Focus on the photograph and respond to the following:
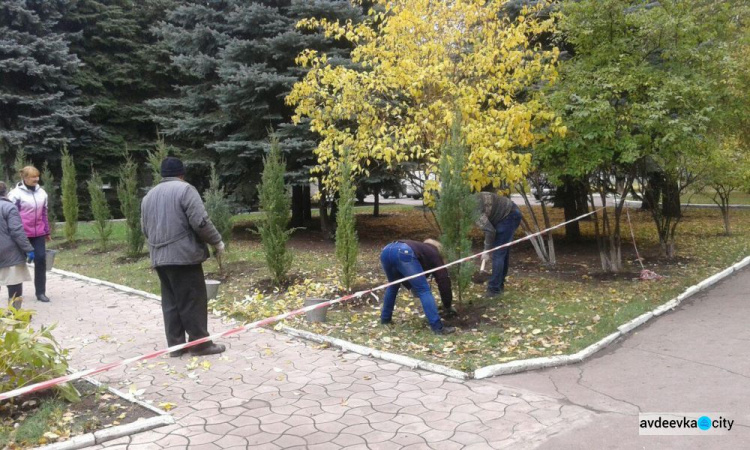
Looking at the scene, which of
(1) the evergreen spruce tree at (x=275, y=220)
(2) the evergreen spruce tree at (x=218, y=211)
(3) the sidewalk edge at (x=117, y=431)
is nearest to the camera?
(3) the sidewalk edge at (x=117, y=431)

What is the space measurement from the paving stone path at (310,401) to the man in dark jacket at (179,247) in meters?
0.36

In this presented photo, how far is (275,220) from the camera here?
9.23 metres

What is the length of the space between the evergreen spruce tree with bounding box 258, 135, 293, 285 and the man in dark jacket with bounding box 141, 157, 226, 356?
2986 millimetres

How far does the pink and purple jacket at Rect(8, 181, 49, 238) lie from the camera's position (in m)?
8.89

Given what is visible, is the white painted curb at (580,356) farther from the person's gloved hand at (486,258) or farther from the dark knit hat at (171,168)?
the dark knit hat at (171,168)

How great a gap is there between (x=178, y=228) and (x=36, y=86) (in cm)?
1940

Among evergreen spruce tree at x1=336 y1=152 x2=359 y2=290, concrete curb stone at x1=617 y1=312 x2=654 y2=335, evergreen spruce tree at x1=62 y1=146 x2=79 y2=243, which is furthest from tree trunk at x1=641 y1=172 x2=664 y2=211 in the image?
evergreen spruce tree at x1=62 y1=146 x2=79 y2=243

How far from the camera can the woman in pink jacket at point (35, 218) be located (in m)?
8.90

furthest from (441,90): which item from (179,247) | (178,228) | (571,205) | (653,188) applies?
(571,205)

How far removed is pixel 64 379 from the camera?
4.65 metres

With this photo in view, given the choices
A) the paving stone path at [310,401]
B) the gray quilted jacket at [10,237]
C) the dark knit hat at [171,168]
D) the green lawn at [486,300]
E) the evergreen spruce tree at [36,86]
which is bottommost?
the paving stone path at [310,401]

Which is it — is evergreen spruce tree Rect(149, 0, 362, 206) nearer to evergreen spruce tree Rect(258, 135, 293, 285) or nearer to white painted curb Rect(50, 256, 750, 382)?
evergreen spruce tree Rect(258, 135, 293, 285)

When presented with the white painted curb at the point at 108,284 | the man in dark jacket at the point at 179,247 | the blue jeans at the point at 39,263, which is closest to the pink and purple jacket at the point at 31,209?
the blue jeans at the point at 39,263

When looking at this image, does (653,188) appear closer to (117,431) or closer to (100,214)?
(117,431)
